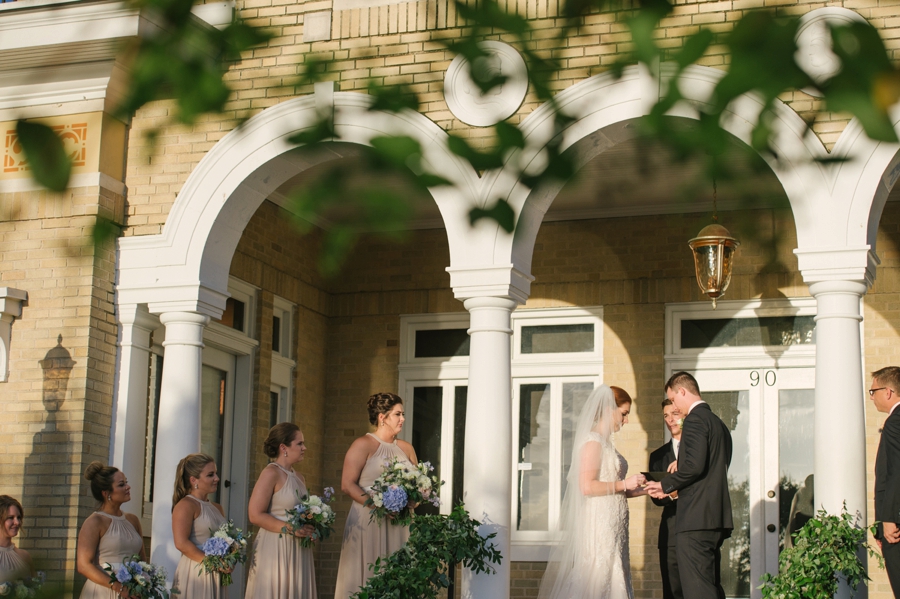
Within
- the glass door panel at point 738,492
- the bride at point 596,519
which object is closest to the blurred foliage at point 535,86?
the bride at point 596,519

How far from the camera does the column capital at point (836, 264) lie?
715 cm

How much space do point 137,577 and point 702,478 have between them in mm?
3407

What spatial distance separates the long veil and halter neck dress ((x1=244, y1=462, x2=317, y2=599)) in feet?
5.16

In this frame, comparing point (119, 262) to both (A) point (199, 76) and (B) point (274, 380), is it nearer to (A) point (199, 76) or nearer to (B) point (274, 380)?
(B) point (274, 380)

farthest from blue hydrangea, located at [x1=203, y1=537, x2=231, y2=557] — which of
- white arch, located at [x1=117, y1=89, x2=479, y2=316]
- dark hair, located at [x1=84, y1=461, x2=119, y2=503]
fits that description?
white arch, located at [x1=117, y1=89, x2=479, y2=316]

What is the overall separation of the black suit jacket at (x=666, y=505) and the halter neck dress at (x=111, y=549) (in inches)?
132

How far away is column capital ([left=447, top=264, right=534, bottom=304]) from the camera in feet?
25.5

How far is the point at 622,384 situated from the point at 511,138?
28.8 ft

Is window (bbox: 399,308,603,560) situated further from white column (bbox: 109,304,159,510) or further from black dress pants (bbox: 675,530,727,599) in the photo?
black dress pants (bbox: 675,530,727,599)

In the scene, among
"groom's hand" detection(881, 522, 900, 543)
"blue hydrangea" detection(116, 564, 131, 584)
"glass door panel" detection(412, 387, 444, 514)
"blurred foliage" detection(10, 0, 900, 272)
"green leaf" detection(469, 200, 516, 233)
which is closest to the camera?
"blurred foliage" detection(10, 0, 900, 272)

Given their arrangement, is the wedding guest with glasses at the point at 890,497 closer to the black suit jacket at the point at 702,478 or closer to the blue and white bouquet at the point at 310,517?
the black suit jacket at the point at 702,478

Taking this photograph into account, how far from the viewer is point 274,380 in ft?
35.6

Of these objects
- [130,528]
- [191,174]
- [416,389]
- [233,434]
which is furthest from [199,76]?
[416,389]

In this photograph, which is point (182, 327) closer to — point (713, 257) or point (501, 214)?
point (713, 257)
